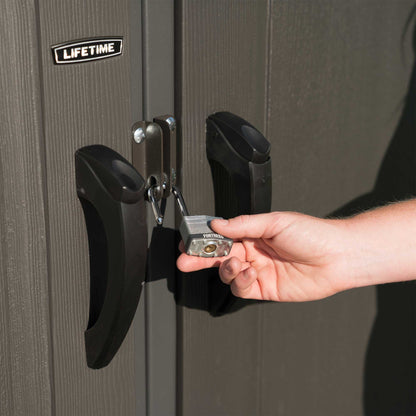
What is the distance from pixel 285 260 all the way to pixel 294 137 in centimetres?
19

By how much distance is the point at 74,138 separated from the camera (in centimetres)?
70

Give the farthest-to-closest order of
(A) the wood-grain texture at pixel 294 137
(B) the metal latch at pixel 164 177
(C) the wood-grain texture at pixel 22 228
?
(A) the wood-grain texture at pixel 294 137, (B) the metal latch at pixel 164 177, (C) the wood-grain texture at pixel 22 228

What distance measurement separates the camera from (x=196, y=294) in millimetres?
915

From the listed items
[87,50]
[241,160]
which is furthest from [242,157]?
[87,50]

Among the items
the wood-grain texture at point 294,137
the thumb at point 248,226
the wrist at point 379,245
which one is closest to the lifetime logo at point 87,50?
the wood-grain texture at point 294,137

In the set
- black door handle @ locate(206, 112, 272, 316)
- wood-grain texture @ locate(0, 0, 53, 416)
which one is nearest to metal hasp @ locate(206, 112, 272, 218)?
black door handle @ locate(206, 112, 272, 316)

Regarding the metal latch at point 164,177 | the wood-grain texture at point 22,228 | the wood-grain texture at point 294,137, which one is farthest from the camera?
the wood-grain texture at point 294,137

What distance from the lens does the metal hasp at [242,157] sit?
0.83 m

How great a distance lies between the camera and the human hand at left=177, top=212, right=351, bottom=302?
2.73 feet

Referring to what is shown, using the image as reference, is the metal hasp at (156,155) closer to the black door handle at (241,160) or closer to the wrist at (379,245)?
the black door handle at (241,160)

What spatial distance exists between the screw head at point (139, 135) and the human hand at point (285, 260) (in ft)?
0.48

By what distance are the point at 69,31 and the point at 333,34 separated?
20.1 inches

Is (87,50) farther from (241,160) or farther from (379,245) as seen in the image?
(379,245)

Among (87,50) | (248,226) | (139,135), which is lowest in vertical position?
(248,226)
